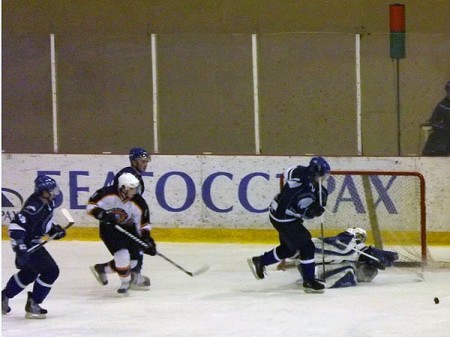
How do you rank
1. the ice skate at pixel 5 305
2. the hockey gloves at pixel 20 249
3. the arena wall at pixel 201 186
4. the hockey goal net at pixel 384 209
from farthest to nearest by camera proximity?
the arena wall at pixel 201 186 < the hockey goal net at pixel 384 209 < the ice skate at pixel 5 305 < the hockey gloves at pixel 20 249

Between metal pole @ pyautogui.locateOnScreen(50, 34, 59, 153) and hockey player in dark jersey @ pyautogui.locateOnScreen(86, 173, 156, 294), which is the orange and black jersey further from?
metal pole @ pyautogui.locateOnScreen(50, 34, 59, 153)

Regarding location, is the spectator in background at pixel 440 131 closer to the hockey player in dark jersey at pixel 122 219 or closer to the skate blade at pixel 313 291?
the skate blade at pixel 313 291

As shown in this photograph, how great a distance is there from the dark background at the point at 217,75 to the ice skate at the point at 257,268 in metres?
2.31

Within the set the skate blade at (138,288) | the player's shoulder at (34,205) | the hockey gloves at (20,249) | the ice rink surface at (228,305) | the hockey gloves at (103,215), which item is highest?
the player's shoulder at (34,205)

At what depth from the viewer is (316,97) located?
11.5m

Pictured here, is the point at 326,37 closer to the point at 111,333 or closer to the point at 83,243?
the point at 83,243

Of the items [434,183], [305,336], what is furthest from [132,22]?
[305,336]

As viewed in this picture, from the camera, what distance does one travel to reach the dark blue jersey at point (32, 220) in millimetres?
6355

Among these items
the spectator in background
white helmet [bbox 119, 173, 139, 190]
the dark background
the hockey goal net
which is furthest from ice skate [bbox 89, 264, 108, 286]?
the spectator in background

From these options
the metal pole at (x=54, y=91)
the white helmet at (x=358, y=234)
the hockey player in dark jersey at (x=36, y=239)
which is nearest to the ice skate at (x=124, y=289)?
the hockey player in dark jersey at (x=36, y=239)

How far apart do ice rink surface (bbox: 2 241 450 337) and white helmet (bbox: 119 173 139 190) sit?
0.77 metres

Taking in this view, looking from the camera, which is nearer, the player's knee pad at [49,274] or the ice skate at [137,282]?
the player's knee pad at [49,274]

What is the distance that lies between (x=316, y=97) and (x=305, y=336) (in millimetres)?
5936

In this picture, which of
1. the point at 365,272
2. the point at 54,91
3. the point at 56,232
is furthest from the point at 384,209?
the point at 54,91
